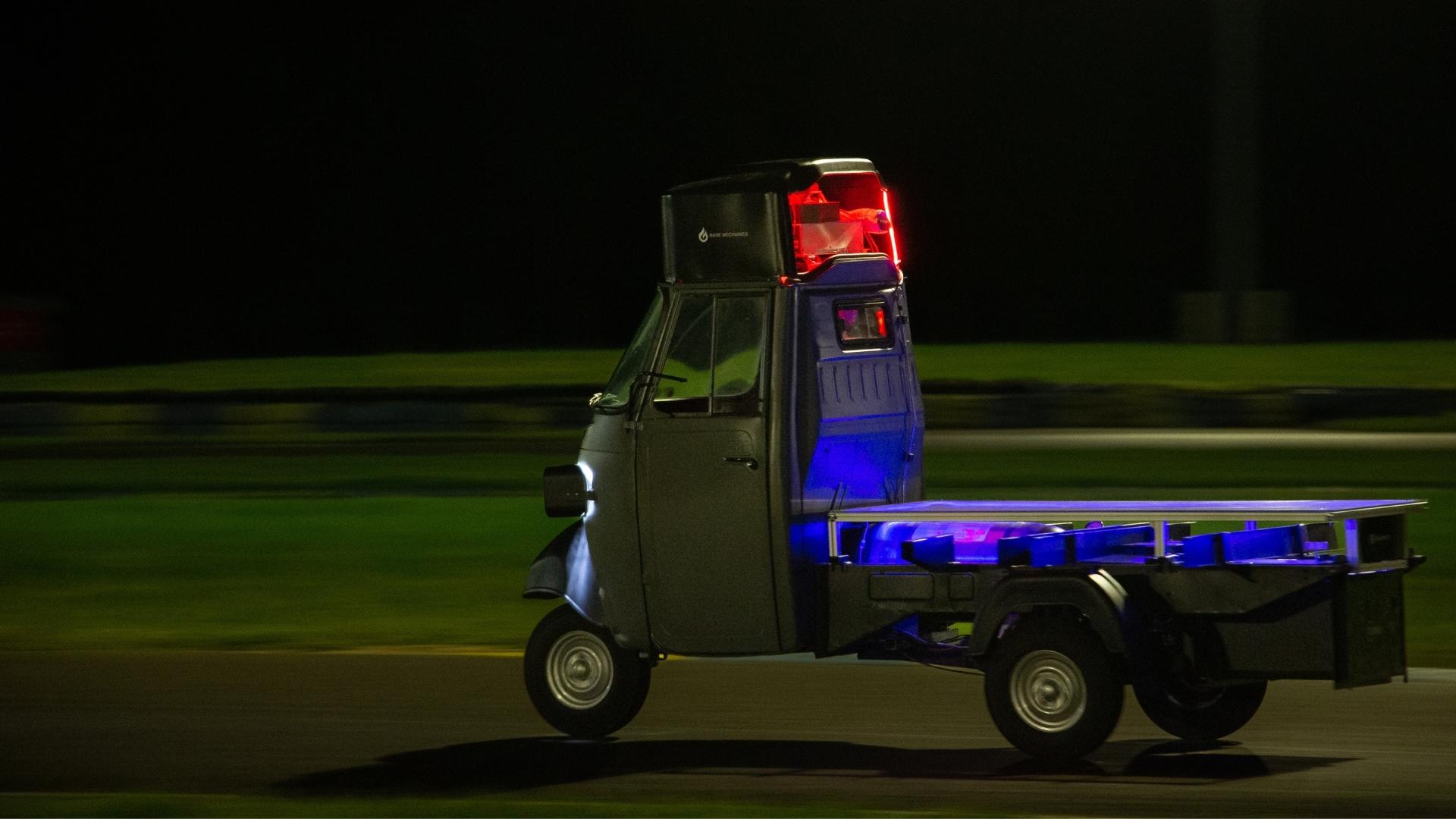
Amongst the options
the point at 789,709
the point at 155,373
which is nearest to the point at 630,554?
the point at 789,709

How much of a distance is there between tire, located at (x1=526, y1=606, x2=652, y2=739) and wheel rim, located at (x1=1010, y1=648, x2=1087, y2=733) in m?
1.70

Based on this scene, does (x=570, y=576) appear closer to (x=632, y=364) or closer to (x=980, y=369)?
(x=632, y=364)

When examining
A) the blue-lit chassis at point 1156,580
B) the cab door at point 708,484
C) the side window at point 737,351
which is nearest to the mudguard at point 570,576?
the cab door at point 708,484

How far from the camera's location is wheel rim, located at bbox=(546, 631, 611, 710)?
28.1ft

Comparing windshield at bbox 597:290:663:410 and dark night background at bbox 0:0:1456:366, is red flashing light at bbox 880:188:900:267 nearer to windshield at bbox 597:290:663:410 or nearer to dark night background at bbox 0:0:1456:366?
windshield at bbox 597:290:663:410

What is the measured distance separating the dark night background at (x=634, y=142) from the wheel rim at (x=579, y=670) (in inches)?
1597

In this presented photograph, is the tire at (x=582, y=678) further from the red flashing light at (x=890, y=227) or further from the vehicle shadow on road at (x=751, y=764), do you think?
the red flashing light at (x=890, y=227)

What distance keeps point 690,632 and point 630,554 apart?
1.29 feet

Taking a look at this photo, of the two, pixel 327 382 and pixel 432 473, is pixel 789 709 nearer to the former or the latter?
pixel 432 473

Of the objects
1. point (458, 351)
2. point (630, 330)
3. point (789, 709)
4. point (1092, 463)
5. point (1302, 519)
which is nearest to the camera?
point (1302, 519)

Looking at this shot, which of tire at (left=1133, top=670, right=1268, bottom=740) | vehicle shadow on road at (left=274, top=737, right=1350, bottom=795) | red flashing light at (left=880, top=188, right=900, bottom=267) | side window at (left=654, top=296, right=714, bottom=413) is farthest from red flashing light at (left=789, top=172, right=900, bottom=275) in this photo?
tire at (left=1133, top=670, right=1268, bottom=740)

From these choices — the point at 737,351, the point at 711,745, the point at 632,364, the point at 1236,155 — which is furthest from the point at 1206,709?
the point at 1236,155

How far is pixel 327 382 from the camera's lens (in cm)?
3158

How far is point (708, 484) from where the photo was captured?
812 cm
